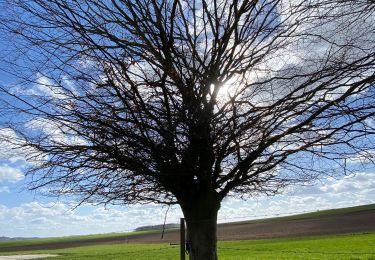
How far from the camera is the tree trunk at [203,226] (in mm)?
5355

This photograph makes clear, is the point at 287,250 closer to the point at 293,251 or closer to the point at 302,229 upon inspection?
the point at 293,251

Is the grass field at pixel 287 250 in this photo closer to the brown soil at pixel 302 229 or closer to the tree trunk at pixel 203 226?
the brown soil at pixel 302 229

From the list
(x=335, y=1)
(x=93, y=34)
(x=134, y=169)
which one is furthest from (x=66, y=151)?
(x=335, y=1)

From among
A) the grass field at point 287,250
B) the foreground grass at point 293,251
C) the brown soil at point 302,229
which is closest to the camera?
the foreground grass at point 293,251

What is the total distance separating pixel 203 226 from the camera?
17.7 feet

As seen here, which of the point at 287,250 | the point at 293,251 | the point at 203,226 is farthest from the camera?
the point at 287,250

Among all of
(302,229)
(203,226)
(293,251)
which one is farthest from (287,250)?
(302,229)

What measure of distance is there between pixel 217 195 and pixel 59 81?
231 cm

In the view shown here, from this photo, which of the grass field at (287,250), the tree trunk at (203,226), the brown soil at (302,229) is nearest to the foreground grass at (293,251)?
the grass field at (287,250)

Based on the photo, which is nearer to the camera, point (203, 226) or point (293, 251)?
point (203, 226)

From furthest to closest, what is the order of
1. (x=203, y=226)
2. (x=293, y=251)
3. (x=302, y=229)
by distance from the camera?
(x=302, y=229) < (x=293, y=251) < (x=203, y=226)

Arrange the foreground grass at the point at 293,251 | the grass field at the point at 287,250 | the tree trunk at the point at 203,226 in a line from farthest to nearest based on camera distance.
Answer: the grass field at the point at 287,250
the foreground grass at the point at 293,251
the tree trunk at the point at 203,226

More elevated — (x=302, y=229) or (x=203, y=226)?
(x=302, y=229)

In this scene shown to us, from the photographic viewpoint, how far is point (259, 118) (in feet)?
15.6
